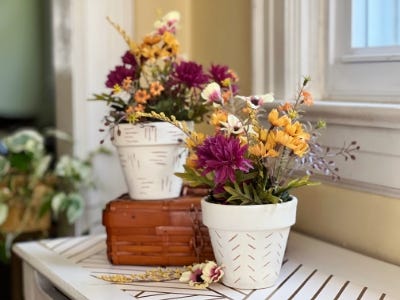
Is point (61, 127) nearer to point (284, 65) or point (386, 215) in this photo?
point (284, 65)

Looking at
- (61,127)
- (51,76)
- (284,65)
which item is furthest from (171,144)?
(51,76)

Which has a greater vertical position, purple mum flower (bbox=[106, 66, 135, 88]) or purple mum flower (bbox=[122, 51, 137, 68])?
purple mum flower (bbox=[122, 51, 137, 68])

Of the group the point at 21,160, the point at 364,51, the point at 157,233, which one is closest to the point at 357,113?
the point at 364,51

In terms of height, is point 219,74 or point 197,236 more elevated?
point 219,74

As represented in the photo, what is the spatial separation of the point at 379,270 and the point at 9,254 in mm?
1146

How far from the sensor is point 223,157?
3.37 ft

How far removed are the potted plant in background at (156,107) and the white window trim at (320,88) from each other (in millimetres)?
211

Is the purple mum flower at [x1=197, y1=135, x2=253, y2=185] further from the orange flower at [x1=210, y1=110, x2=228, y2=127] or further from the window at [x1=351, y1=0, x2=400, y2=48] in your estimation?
the window at [x1=351, y1=0, x2=400, y2=48]

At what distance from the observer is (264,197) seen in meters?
1.10

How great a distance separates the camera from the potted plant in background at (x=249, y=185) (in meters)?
1.05

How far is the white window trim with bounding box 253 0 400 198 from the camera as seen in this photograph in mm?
1225

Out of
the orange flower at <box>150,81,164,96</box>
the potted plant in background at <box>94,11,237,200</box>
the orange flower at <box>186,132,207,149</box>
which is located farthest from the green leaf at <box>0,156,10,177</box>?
the orange flower at <box>186,132,207,149</box>

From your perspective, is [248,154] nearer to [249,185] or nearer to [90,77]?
[249,185]

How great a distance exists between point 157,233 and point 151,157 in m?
0.14
